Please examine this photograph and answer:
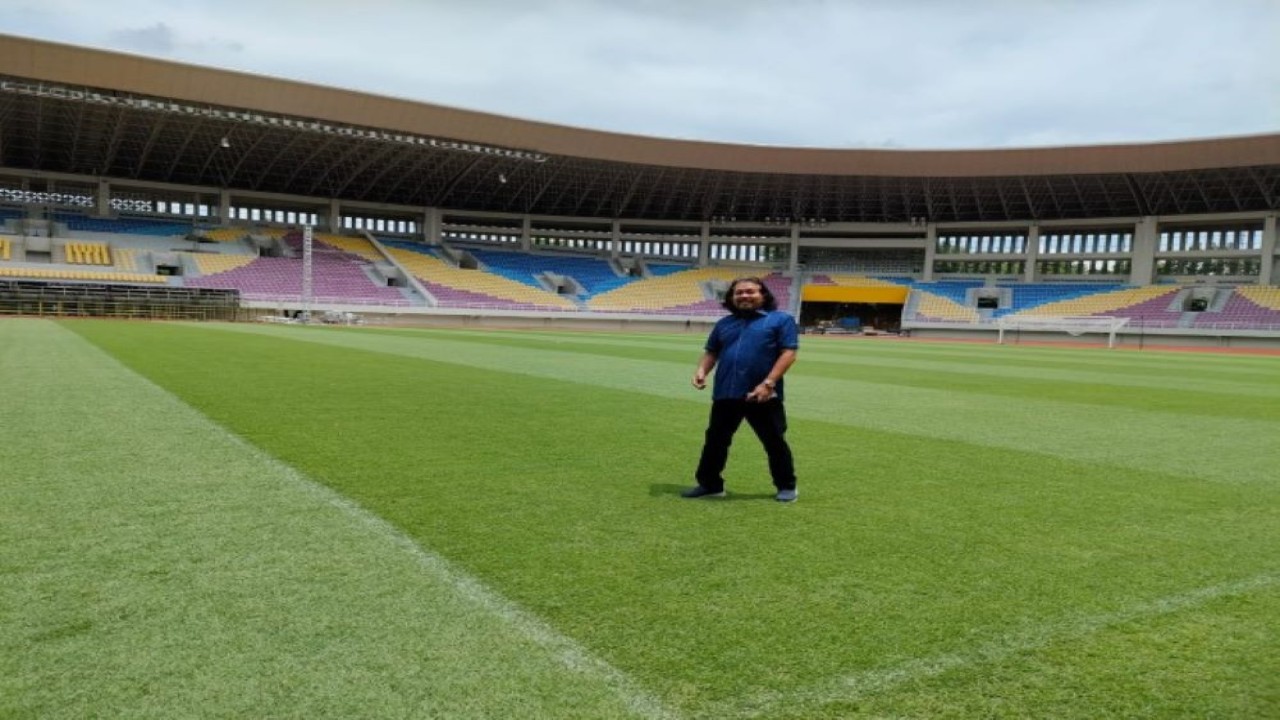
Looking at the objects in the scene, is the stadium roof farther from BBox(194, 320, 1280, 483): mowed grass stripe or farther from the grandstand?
BBox(194, 320, 1280, 483): mowed grass stripe

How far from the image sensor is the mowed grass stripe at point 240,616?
283 cm

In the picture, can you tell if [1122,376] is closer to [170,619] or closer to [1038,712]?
[1038,712]

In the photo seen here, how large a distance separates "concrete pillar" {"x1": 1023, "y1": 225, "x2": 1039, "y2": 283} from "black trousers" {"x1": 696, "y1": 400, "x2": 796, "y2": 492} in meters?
68.3

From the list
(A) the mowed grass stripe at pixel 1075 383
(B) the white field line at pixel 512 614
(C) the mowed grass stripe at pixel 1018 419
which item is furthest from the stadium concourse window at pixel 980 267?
(B) the white field line at pixel 512 614

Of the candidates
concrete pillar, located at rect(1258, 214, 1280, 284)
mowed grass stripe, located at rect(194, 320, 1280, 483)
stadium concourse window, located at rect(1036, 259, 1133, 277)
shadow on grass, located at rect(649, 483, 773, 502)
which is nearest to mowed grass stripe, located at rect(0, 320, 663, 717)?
shadow on grass, located at rect(649, 483, 773, 502)

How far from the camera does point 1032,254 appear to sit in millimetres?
67188

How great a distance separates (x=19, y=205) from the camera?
54406mm

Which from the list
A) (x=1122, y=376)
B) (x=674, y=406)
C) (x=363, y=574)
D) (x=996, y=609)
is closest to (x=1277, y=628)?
(x=996, y=609)

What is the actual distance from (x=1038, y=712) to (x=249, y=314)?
4966 cm

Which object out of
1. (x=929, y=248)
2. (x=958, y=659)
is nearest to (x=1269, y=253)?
(x=929, y=248)

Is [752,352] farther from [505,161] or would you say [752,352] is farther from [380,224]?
[380,224]

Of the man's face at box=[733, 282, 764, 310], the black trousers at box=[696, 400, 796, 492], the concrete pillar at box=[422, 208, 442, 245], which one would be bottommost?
the black trousers at box=[696, 400, 796, 492]

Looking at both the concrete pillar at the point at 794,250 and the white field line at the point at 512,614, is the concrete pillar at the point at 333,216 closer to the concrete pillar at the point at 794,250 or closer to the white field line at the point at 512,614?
the concrete pillar at the point at 794,250

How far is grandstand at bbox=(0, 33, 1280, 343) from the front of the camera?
47.8m
